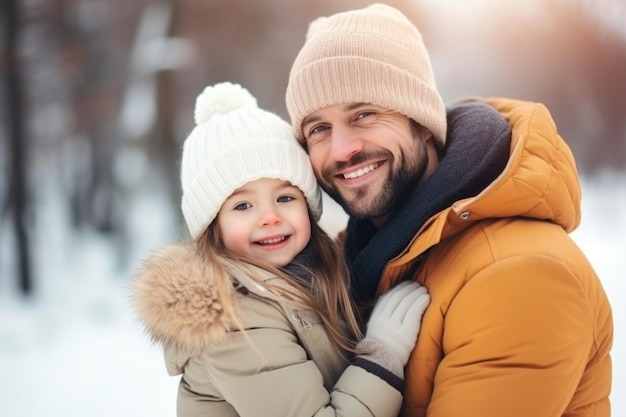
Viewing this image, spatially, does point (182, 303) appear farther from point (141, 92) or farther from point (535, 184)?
point (141, 92)

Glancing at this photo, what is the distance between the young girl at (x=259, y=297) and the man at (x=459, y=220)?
84mm

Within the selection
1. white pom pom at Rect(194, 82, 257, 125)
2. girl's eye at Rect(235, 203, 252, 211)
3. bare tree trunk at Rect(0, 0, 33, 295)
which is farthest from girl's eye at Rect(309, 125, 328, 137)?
bare tree trunk at Rect(0, 0, 33, 295)

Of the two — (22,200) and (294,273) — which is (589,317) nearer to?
(294,273)

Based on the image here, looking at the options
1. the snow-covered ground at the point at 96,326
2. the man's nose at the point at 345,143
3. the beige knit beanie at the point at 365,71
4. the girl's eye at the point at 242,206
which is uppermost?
the beige knit beanie at the point at 365,71

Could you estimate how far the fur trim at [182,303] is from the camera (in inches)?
47.8

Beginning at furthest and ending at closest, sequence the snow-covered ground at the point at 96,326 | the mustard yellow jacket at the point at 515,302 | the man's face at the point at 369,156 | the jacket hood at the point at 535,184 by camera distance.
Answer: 1. the snow-covered ground at the point at 96,326
2. the man's face at the point at 369,156
3. the jacket hood at the point at 535,184
4. the mustard yellow jacket at the point at 515,302

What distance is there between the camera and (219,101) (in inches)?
63.9

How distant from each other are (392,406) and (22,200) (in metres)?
3.94

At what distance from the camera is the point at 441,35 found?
425 cm

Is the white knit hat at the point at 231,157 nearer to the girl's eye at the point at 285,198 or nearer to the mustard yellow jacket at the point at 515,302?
the girl's eye at the point at 285,198

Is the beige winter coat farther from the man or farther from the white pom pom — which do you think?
the white pom pom

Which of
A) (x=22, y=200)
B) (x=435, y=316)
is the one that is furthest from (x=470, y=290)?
(x=22, y=200)

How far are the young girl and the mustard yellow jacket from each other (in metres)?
0.09

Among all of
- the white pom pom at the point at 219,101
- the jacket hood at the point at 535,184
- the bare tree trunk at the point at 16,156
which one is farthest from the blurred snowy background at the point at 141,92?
the jacket hood at the point at 535,184
